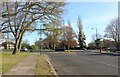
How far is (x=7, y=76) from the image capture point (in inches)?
556

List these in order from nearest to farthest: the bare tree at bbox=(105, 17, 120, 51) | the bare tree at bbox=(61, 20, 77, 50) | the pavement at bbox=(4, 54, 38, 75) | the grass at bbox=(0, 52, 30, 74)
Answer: the pavement at bbox=(4, 54, 38, 75) → the grass at bbox=(0, 52, 30, 74) → the bare tree at bbox=(105, 17, 120, 51) → the bare tree at bbox=(61, 20, 77, 50)

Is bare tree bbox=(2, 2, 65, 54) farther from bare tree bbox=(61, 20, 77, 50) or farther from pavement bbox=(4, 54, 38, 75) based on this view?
bare tree bbox=(61, 20, 77, 50)

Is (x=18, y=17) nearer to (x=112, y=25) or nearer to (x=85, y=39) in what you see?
(x=112, y=25)

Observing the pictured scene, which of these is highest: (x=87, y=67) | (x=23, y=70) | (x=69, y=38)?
(x=69, y=38)

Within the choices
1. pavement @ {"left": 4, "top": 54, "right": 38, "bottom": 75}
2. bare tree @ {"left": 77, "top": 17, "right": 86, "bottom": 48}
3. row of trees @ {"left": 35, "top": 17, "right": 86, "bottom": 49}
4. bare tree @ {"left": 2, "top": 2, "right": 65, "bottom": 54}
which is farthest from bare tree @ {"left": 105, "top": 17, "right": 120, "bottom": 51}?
pavement @ {"left": 4, "top": 54, "right": 38, "bottom": 75}

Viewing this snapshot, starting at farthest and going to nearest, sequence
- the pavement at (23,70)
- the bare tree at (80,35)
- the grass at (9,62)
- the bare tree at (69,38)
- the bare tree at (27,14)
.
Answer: the bare tree at (80,35) → the bare tree at (69,38) → the bare tree at (27,14) → the grass at (9,62) → the pavement at (23,70)

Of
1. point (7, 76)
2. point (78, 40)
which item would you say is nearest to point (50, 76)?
point (7, 76)

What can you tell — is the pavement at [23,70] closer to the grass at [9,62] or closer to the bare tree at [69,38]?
the grass at [9,62]

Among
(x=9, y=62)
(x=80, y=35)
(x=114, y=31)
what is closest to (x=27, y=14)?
(x=9, y=62)

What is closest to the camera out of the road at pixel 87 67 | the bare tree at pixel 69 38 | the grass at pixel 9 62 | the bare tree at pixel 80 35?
the road at pixel 87 67

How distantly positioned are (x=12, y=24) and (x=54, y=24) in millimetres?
7057

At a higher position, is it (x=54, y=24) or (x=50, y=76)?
(x=54, y=24)

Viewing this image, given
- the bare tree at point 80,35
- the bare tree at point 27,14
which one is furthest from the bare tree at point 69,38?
the bare tree at point 27,14

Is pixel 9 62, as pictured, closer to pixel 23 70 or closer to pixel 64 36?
pixel 23 70
